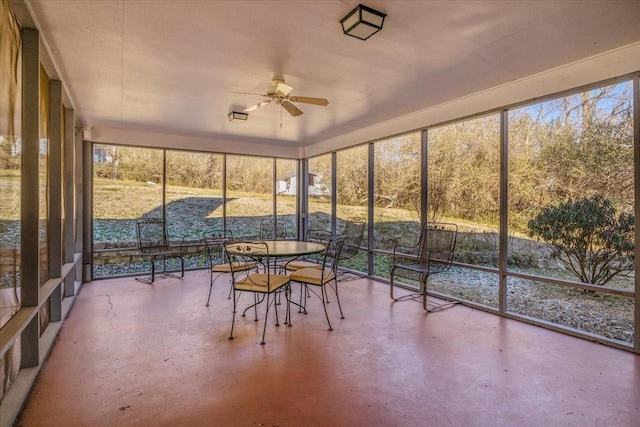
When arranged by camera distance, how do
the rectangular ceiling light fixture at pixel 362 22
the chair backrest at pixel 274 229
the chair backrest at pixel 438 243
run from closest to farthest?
1. the rectangular ceiling light fixture at pixel 362 22
2. the chair backrest at pixel 438 243
3. the chair backrest at pixel 274 229

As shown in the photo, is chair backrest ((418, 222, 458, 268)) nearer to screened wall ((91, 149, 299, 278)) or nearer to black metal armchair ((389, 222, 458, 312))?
black metal armchair ((389, 222, 458, 312))

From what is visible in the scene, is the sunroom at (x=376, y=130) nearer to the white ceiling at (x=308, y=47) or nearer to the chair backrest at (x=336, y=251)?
the white ceiling at (x=308, y=47)

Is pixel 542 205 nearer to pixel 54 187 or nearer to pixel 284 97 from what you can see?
pixel 284 97

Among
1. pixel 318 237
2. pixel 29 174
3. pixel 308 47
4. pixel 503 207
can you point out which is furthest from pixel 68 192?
pixel 503 207

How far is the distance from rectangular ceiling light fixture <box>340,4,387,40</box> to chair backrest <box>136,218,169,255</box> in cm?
483

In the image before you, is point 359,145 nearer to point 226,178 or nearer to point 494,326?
point 226,178

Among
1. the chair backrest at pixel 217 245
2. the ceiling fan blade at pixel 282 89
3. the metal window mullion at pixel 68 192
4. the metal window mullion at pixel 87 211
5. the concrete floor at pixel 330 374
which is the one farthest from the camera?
the chair backrest at pixel 217 245

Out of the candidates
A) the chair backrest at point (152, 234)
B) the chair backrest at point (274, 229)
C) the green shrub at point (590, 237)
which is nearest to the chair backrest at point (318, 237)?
the chair backrest at point (274, 229)

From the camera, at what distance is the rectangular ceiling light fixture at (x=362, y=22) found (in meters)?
2.20

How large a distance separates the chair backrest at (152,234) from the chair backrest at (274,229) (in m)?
1.80

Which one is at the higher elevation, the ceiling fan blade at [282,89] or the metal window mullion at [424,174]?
the ceiling fan blade at [282,89]

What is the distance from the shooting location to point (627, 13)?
2.29 m

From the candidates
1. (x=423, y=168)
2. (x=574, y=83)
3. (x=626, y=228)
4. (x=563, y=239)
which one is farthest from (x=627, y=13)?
(x=423, y=168)

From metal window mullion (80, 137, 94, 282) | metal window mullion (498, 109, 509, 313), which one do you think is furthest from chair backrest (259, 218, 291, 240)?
metal window mullion (498, 109, 509, 313)
